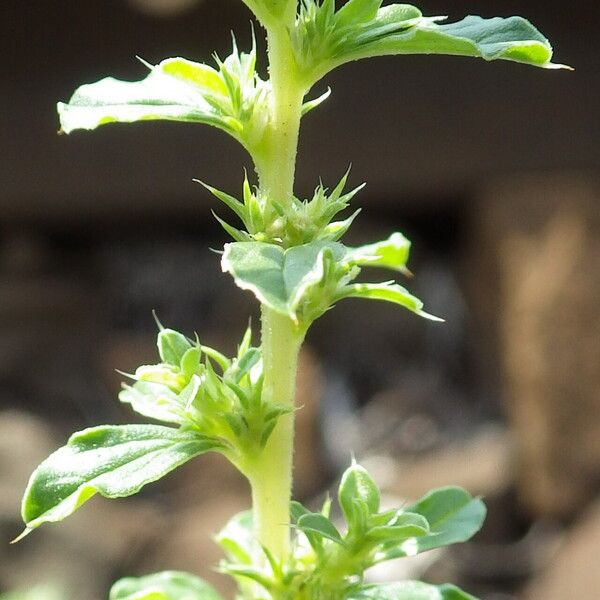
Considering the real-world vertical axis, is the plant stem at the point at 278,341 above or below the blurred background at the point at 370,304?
below

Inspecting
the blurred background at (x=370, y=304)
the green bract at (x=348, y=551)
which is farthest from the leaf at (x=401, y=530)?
the blurred background at (x=370, y=304)

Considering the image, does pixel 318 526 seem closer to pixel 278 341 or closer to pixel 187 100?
pixel 278 341

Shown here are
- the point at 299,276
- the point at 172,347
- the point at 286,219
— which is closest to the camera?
the point at 299,276

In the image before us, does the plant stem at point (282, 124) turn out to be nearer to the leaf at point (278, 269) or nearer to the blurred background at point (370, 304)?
the leaf at point (278, 269)

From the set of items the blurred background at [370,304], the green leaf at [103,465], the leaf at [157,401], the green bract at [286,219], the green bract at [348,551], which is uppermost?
the blurred background at [370,304]

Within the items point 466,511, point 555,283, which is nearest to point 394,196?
point 555,283

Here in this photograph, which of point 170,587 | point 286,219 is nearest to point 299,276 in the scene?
point 286,219
